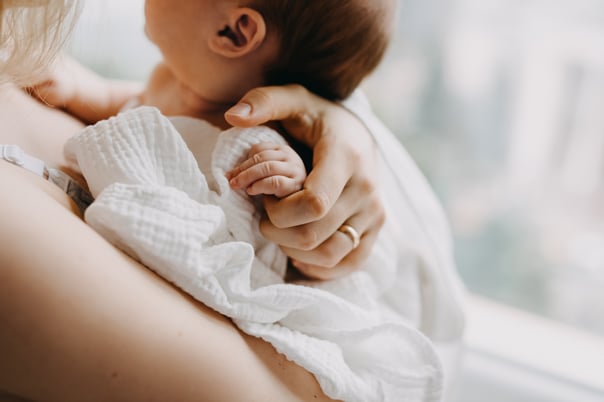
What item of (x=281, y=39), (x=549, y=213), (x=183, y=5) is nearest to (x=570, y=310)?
(x=549, y=213)

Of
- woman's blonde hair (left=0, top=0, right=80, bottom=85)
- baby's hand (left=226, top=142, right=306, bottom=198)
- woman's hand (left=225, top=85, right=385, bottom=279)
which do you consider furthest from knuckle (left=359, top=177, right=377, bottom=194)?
woman's blonde hair (left=0, top=0, right=80, bottom=85)

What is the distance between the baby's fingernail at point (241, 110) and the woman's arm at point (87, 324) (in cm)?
22

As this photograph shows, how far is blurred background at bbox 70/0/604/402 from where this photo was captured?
153 cm

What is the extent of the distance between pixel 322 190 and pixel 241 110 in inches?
5.0

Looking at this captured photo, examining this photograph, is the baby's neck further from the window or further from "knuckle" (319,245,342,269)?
the window

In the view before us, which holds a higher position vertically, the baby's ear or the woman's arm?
the baby's ear

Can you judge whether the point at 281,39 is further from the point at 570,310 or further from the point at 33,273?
the point at 570,310

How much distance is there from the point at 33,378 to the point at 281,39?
1.70 feet

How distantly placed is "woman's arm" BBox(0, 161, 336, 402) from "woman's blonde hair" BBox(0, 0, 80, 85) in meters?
0.12

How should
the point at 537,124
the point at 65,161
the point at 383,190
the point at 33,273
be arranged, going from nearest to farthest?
the point at 33,273
the point at 65,161
the point at 383,190
the point at 537,124

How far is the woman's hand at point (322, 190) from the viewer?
0.77 metres

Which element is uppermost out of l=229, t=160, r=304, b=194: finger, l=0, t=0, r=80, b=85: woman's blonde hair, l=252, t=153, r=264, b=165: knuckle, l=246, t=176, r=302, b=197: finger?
l=0, t=0, r=80, b=85: woman's blonde hair

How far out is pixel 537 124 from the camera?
1573 mm

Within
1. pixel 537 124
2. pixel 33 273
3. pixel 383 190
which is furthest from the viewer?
pixel 537 124
